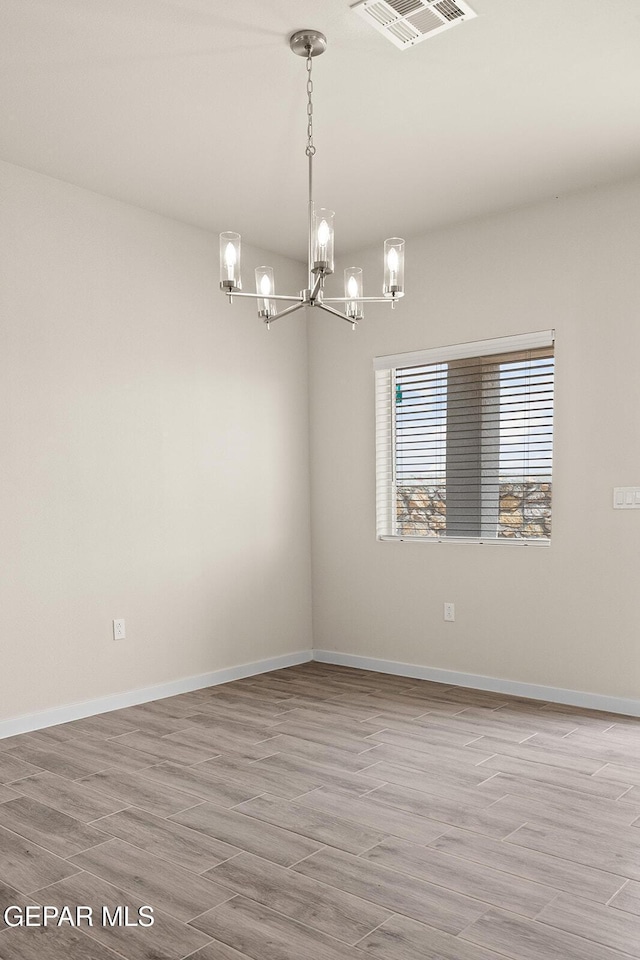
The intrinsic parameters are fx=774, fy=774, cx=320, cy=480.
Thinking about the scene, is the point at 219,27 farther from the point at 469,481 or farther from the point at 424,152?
the point at 469,481

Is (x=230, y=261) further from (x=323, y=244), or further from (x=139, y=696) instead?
(x=139, y=696)

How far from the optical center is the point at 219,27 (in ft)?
8.95

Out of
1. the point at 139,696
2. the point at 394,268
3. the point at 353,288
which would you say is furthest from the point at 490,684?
the point at 394,268

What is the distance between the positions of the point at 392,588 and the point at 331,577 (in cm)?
52

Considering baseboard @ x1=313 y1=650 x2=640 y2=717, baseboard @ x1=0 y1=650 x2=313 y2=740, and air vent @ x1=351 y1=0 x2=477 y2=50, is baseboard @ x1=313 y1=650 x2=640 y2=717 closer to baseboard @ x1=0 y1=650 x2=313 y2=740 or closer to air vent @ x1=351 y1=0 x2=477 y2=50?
baseboard @ x1=0 y1=650 x2=313 y2=740

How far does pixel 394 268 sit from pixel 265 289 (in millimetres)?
555

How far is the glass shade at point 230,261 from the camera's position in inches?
107

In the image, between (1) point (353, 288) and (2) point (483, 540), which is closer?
(1) point (353, 288)

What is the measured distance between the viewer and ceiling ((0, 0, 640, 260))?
271 centimetres

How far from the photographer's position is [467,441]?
473 cm

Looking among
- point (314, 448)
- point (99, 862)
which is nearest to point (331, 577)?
point (314, 448)
